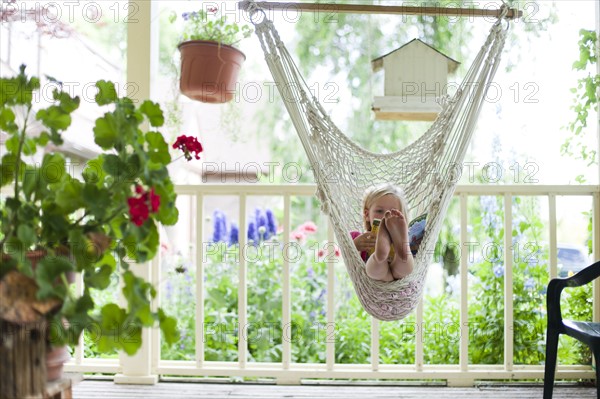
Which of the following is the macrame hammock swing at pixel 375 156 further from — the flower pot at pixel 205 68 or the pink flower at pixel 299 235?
the pink flower at pixel 299 235

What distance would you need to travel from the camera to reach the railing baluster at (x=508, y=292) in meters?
2.34

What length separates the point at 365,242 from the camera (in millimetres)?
1988

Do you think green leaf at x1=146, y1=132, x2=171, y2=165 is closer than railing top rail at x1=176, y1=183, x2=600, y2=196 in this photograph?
Yes

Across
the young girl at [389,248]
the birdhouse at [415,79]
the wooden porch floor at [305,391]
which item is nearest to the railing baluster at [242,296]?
the wooden porch floor at [305,391]

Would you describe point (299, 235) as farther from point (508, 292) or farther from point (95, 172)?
point (95, 172)

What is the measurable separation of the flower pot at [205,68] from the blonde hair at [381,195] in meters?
0.71

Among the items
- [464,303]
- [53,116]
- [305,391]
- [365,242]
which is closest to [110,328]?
[53,116]

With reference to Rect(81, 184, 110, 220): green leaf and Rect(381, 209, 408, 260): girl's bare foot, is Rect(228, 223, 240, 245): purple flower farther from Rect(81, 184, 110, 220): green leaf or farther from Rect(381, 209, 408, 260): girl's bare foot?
Rect(81, 184, 110, 220): green leaf

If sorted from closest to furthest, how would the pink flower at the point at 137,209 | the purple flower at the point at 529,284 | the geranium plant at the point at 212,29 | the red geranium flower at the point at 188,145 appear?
the pink flower at the point at 137,209 < the red geranium flower at the point at 188,145 < the geranium plant at the point at 212,29 < the purple flower at the point at 529,284

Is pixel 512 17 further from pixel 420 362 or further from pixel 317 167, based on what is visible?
pixel 420 362

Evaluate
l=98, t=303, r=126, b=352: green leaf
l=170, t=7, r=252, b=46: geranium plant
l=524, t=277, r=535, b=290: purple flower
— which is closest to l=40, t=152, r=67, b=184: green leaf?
l=98, t=303, r=126, b=352: green leaf

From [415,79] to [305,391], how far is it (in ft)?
4.18

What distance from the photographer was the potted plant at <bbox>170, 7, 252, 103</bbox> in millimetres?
2225

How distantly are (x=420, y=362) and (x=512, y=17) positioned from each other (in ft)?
4.43
